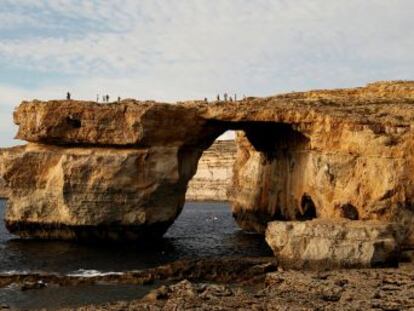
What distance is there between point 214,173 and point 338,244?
7800cm

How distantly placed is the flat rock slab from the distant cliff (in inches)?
2836

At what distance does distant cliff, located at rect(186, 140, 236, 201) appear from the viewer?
101 meters

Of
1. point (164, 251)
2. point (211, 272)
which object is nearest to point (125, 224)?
point (164, 251)

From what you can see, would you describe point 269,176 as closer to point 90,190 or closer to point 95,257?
point 90,190

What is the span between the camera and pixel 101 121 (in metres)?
35.8

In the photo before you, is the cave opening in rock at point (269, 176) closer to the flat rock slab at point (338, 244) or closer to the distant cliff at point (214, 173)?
the flat rock slab at point (338, 244)

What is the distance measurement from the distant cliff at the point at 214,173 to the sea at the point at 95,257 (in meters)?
56.1

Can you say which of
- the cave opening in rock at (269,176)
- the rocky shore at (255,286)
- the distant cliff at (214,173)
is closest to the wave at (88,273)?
the rocky shore at (255,286)

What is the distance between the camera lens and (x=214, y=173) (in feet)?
338

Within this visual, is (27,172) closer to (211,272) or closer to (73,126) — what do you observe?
(73,126)

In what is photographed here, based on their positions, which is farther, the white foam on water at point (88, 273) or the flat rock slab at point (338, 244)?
the white foam on water at point (88, 273)

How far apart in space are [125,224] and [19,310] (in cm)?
1631

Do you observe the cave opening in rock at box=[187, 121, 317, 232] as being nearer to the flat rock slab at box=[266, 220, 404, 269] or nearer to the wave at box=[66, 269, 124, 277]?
the flat rock slab at box=[266, 220, 404, 269]

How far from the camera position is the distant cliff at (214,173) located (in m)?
101
